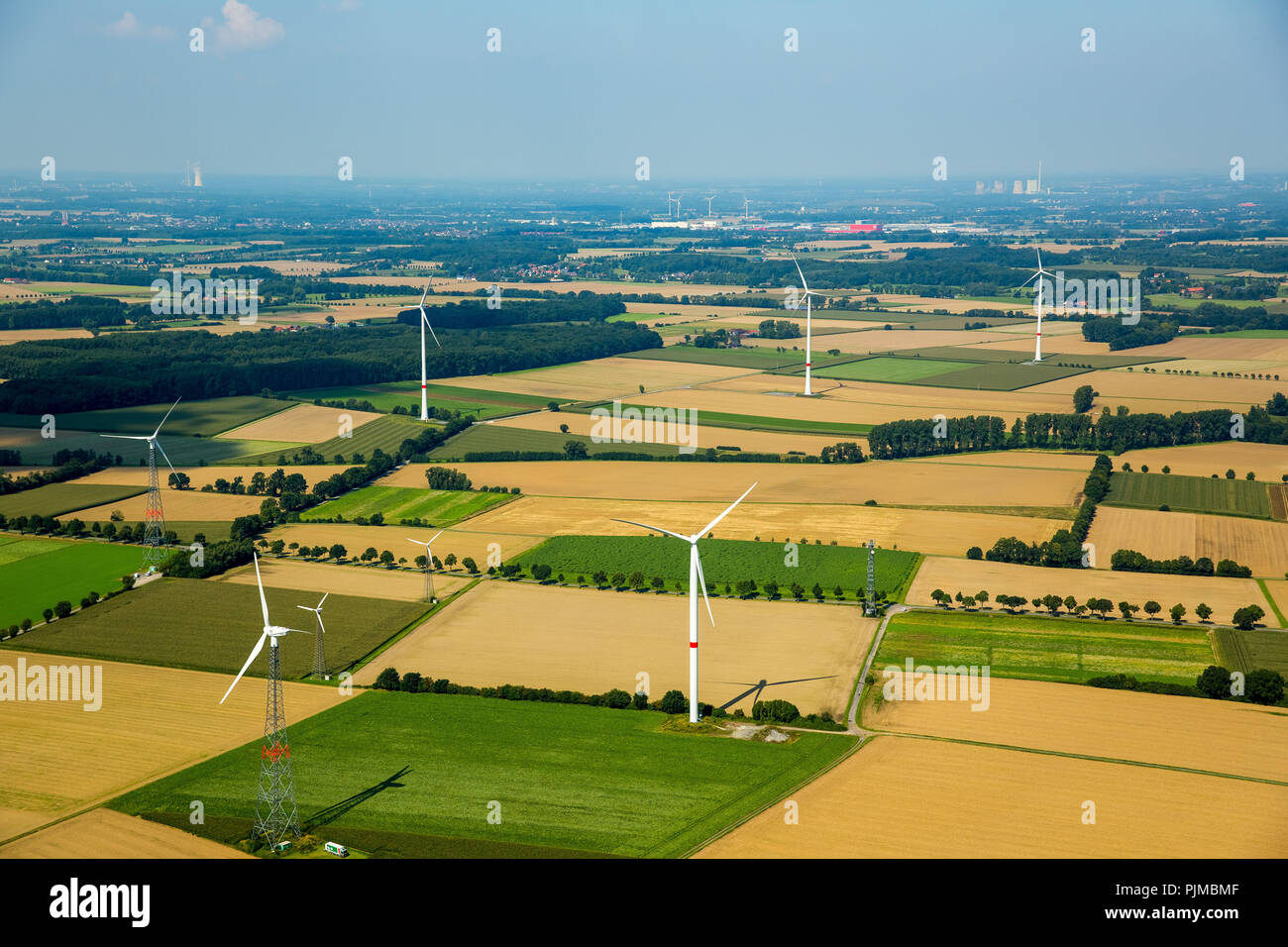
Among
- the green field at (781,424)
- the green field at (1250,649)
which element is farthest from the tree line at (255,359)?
the green field at (1250,649)

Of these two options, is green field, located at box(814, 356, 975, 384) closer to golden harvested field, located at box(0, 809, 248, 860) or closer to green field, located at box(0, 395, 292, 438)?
green field, located at box(0, 395, 292, 438)

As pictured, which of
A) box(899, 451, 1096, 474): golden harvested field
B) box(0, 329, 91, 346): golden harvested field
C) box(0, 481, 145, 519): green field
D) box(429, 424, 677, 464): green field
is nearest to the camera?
box(0, 481, 145, 519): green field

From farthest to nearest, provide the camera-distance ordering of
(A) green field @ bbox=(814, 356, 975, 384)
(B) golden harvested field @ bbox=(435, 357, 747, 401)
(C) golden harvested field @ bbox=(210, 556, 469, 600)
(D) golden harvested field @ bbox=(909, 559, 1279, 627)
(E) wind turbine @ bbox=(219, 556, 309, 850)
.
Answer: (A) green field @ bbox=(814, 356, 975, 384)
(B) golden harvested field @ bbox=(435, 357, 747, 401)
(C) golden harvested field @ bbox=(210, 556, 469, 600)
(D) golden harvested field @ bbox=(909, 559, 1279, 627)
(E) wind turbine @ bbox=(219, 556, 309, 850)

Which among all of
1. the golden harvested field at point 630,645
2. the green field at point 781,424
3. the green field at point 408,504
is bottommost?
the golden harvested field at point 630,645

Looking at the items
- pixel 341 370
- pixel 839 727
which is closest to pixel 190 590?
pixel 839 727

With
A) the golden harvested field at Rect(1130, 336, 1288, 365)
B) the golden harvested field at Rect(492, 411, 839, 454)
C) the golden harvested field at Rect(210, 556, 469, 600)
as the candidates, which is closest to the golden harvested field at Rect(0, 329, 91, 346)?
the golden harvested field at Rect(492, 411, 839, 454)

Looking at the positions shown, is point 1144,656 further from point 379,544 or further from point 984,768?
point 379,544

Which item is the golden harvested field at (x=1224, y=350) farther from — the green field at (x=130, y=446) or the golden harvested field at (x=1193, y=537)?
the green field at (x=130, y=446)
